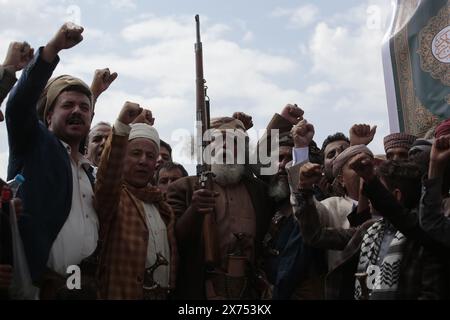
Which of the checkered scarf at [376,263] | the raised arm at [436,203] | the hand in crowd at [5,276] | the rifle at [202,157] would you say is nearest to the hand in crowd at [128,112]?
the rifle at [202,157]

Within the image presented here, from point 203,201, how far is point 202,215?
0.12 meters

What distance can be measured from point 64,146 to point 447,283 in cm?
245

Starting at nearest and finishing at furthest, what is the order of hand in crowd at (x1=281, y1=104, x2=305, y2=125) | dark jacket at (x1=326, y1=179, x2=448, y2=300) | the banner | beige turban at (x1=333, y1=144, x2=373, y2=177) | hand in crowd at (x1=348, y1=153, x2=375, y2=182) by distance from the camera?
dark jacket at (x1=326, y1=179, x2=448, y2=300), hand in crowd at (x1=348, y1=153, x2=375, y2=182), beige turban at (x1=333, y1=144, x2=373, y2=177), hand in crowd at (x1=281, y1=104, x2=305, y2=125), the banner

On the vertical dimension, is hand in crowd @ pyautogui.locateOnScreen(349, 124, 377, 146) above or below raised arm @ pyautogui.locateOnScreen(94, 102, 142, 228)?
above

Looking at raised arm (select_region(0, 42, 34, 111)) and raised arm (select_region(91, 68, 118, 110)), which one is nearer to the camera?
raised arm (select_region(0, 42, 34, 111))

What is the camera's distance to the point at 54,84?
481 cm

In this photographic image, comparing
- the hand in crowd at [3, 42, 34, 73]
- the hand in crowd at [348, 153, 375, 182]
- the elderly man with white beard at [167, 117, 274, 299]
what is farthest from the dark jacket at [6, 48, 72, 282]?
the hand in crowd at [348, 153, 375, 182]

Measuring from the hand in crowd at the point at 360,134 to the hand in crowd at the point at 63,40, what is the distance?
8.63 feet

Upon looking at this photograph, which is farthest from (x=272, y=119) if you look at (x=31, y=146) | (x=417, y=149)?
(x=31, y=146)

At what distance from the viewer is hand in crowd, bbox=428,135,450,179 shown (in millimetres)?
4043

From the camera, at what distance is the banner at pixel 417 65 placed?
8.01 metres

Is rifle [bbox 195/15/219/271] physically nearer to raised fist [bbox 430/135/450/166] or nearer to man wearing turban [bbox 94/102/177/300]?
man wearing turban [bbox 94/102/177/300]

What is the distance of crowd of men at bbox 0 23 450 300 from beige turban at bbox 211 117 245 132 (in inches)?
0.6
